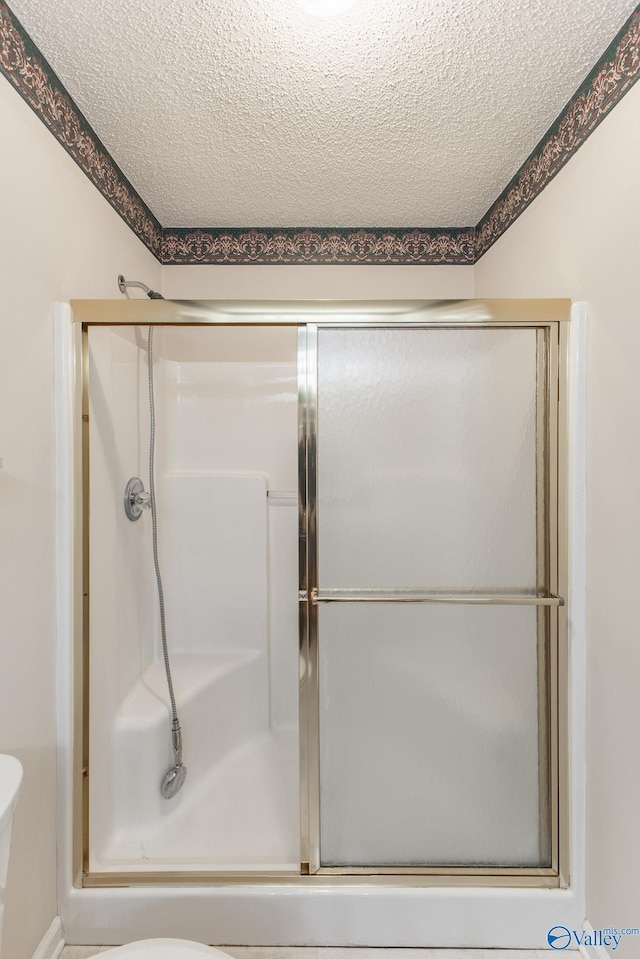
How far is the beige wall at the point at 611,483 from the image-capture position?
3.94 feet

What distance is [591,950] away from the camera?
4.43 ft

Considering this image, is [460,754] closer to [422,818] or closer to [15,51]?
[422,818]

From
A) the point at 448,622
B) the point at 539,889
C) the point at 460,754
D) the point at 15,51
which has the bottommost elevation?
the point at 539,889

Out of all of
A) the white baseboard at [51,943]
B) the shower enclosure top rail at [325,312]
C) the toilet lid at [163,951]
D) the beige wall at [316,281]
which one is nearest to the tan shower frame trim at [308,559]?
the shower enclosure top rail at [325,312]

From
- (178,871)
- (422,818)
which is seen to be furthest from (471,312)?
(178,871)

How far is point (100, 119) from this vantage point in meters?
1.52

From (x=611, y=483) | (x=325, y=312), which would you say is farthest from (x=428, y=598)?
(x=325, y=312)

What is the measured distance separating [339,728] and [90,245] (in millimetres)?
1659

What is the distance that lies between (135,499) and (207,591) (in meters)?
0.64

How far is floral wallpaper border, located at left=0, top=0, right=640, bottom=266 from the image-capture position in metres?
1.22

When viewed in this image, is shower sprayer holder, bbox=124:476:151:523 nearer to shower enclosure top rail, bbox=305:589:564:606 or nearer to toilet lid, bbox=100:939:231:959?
shower enclosure top rail, bbox=305:589:564:606

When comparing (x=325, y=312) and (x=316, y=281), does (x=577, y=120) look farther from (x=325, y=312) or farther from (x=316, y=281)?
(x=316, y=281)

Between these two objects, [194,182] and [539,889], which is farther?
[194,182]

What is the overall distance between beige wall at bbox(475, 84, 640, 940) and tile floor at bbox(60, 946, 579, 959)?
22cm
